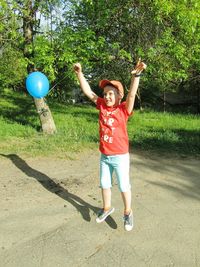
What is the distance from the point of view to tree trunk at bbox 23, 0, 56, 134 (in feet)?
34.2

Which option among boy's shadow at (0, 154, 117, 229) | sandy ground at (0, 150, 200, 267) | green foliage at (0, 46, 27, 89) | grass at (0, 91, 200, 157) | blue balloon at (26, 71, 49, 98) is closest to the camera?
sandy ground at (0, 150, 200, 267)

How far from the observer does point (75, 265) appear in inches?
145

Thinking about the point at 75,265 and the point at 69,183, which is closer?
the point at 75,265

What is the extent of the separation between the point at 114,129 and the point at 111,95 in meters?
0.36

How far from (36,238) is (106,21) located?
9.18 m

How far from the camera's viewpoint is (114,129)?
14.3 feet

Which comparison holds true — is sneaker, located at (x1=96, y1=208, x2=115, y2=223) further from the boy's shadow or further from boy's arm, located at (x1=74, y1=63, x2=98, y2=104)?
boy's arm, located at (x1=74, y1=63, x2=98, y2=104)

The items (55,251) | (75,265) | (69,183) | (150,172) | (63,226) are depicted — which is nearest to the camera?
(75,265)

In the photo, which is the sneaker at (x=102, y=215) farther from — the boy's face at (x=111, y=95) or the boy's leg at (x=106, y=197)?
the boy's face at (x=111, y=95)

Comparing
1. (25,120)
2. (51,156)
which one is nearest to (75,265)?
(51,156)

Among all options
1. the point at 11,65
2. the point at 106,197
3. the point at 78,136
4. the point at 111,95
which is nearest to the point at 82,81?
the point at 111,95

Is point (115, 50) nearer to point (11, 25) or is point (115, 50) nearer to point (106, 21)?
point (106, 21)

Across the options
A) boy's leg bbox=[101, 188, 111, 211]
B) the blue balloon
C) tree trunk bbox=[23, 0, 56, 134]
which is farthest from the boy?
tree trunk bbox=[23, 0, 56, 134]

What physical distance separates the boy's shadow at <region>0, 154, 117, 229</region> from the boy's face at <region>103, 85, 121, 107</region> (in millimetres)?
1350
